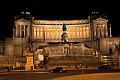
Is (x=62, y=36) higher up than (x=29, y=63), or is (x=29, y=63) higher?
(x=62, y=36)

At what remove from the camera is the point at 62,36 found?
92.2 meters

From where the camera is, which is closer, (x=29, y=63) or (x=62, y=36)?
(x=29, y=63)

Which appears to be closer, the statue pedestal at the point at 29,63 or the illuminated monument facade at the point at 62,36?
the statue pedestal at the point at 29,63

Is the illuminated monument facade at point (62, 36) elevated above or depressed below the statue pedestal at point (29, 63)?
above

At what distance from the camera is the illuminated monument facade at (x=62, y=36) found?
3214 inches

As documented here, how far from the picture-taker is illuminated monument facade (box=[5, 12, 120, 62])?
81625 mm

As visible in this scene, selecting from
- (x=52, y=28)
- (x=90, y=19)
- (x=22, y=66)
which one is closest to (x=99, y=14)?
(x=90, y=19)

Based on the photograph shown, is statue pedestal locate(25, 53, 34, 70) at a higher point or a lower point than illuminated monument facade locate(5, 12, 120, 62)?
lower

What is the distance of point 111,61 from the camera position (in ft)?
199

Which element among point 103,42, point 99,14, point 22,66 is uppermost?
point 99,14

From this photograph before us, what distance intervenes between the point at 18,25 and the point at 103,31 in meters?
37.2

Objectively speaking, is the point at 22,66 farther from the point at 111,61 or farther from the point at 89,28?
the point at 89,28

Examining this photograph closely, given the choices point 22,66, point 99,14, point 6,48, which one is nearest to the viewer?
point 22,66

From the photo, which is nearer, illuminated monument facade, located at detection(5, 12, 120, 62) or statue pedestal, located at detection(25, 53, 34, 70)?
statue pedestal, located at detection(25, 53, 34, 70)
